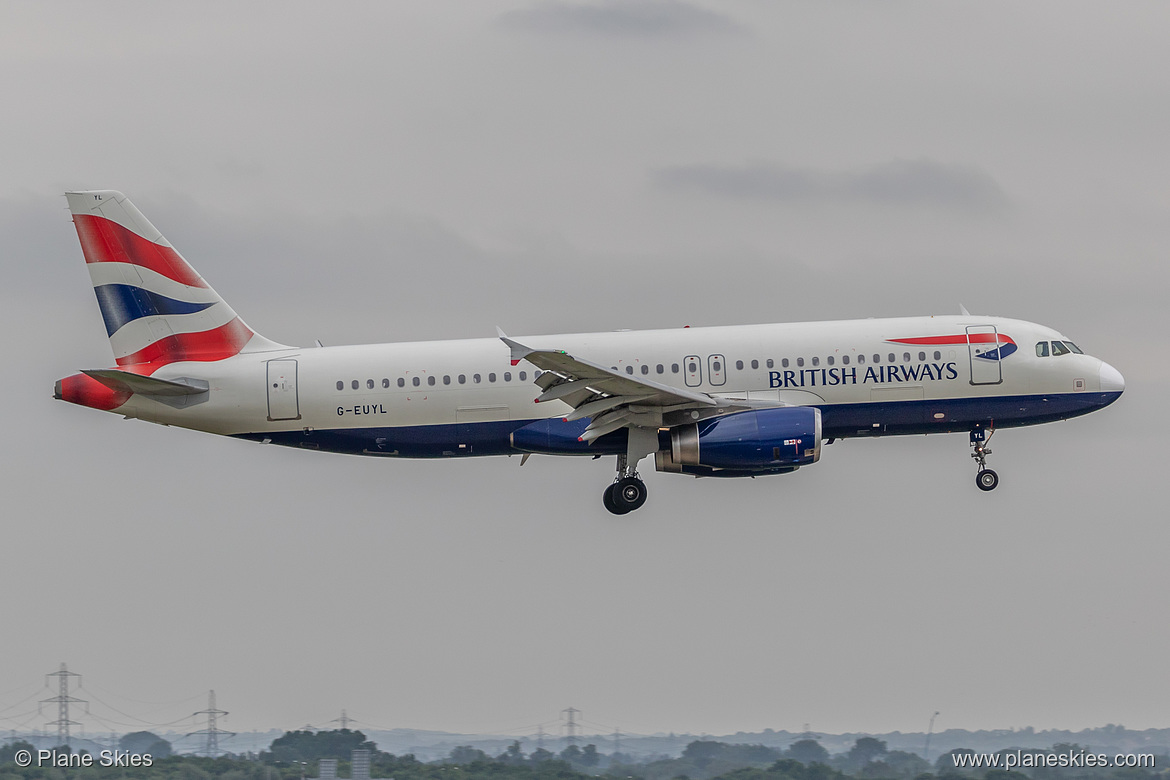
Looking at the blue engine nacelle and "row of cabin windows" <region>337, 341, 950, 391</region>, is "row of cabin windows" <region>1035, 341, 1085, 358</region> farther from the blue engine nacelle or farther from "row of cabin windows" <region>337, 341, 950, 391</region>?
the blue engine nacelle

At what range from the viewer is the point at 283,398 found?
40156 millimetres

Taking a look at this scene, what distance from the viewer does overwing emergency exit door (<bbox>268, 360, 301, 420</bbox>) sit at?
40.1 meters

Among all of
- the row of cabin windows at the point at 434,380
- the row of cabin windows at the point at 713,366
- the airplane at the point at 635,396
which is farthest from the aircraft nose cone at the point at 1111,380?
the row of cabin windows at the point at 434,380

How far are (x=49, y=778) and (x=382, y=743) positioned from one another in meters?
12.6

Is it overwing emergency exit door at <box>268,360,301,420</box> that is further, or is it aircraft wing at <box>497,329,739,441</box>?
overwing emergency exit door at <box>268,360,301,420</box>

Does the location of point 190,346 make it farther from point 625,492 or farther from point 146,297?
point 625,492

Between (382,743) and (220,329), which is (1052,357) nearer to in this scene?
(220,329)

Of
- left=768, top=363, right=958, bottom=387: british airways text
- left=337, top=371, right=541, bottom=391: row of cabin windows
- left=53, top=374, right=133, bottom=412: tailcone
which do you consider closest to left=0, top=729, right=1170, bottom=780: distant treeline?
left=337, top=371, right=541, bottom=391: row of cabin windows

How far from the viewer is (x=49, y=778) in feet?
172

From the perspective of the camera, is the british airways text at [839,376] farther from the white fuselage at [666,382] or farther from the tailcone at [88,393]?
the tailcone at [88,393]

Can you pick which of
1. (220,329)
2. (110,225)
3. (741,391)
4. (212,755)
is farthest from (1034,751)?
(110,225)

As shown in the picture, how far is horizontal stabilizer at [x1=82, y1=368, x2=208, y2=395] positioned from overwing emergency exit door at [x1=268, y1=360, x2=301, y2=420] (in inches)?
81.1

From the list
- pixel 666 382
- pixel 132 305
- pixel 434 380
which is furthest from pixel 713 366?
pixel 132 305

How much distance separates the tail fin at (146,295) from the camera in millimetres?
41656
